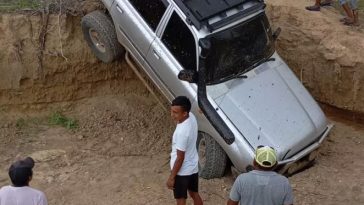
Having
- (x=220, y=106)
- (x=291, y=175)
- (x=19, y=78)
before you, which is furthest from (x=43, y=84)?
(x=291, y=175)

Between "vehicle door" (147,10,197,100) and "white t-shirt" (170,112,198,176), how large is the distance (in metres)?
1.64

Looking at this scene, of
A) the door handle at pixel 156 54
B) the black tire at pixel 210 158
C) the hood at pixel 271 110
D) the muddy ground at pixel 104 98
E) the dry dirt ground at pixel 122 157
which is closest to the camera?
the hood at pixel 271 110

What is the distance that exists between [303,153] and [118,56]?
3053mm

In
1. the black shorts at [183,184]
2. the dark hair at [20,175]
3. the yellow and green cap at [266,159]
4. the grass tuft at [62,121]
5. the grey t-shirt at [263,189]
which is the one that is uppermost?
the dark hair at [20,175]

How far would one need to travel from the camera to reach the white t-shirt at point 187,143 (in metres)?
6.58

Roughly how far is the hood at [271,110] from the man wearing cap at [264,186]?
2.32m

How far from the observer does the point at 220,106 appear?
8180 mm

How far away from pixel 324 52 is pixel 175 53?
2660 millimetres

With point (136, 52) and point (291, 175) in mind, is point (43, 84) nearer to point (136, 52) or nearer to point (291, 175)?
point (136, 52)

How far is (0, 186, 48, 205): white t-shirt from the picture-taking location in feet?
18.0

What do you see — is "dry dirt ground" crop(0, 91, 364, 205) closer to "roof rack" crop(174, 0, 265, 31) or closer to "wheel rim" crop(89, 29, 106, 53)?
"wheel rim" crop(89, 29, 106, 53)

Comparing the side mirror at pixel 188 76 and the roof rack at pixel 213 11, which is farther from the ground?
the roof rack at pixel 213 11

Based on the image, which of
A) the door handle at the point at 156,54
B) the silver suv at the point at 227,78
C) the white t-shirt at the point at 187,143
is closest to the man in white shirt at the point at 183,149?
the white t-shirt at the point at 187,143

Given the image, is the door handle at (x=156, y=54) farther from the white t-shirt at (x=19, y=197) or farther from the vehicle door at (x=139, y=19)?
the white t-shirt at (x=19, y=197)
